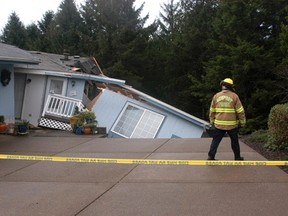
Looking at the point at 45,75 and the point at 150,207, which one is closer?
the point at 150,207

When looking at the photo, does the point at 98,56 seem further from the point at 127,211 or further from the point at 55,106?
the point at 127,211

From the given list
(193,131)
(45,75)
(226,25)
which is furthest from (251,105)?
(45,75)

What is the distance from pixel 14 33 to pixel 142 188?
47.4 m

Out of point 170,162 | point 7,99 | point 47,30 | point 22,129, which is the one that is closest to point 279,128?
point 170,162

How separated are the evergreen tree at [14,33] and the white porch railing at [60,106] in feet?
110

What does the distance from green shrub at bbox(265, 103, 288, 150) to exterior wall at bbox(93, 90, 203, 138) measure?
9.85m

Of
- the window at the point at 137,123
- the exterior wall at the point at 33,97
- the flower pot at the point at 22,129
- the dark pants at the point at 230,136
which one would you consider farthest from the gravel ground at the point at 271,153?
the exterior wall at the point at 33,97

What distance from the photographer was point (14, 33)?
5059 centimetres

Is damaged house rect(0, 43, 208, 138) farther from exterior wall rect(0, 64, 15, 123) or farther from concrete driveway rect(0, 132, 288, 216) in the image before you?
concrete driveway rect(0, 132, 288, 216)

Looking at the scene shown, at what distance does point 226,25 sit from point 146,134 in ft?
53.5

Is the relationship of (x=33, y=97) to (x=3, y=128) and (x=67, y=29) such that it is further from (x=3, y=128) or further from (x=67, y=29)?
(x=67, y=29)

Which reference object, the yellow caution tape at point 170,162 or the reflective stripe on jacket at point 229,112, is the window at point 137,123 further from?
the reflective stripe on jacket at point 229,112

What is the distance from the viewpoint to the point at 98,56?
134 feet

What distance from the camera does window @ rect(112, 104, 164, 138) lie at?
63.6 ft
